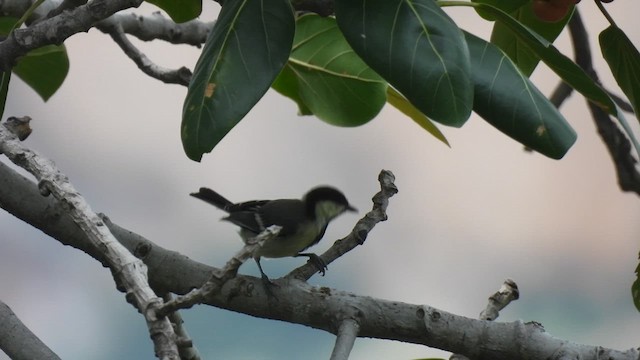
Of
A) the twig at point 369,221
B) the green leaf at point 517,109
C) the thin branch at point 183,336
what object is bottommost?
the thin branch at point 183,336

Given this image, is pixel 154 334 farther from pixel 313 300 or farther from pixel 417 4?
pixel 417 4

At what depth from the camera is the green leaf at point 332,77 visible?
5.21ft

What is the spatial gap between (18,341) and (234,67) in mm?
416

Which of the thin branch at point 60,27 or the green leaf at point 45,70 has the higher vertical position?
the green leaf at point 45,70

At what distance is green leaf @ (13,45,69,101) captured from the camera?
5.78ft

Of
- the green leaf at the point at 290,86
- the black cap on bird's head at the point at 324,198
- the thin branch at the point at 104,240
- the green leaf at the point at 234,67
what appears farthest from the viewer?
the black cap on bird's head at the point at 324,198

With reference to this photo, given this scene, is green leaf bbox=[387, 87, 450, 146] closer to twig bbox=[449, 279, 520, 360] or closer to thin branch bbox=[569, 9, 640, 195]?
twig bbox=[449, 279, 520, 360]

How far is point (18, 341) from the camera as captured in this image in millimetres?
1135

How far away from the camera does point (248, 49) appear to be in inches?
44.6

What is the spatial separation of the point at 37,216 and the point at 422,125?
64cm

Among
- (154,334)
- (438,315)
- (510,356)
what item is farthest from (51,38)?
(510,356)

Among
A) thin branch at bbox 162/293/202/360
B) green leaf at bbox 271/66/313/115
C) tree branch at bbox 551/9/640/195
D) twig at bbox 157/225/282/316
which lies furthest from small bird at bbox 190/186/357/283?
twig at bbox 157/225/282/316

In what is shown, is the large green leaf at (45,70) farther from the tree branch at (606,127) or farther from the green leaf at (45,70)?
the tree branch at (606,127)

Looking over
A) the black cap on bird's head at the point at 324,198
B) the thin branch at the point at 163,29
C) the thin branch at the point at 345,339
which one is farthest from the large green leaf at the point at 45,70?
the thin branch at the point at 345,339
